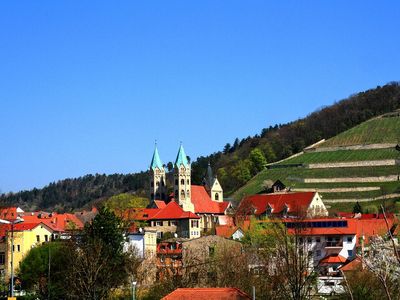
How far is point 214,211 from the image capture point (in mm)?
123938

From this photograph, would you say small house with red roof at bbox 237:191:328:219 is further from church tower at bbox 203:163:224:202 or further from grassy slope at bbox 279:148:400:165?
grassy slope at bbox 279:148:400:165

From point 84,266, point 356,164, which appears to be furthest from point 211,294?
point 356,164

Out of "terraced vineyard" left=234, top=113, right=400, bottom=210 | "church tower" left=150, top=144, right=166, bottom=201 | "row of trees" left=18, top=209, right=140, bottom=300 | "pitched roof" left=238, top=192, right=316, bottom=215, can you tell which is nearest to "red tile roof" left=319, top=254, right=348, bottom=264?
"row of trees" left=18, top=209, right=140, bottom=300

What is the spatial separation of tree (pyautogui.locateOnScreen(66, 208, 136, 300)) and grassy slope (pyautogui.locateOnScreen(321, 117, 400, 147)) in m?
107

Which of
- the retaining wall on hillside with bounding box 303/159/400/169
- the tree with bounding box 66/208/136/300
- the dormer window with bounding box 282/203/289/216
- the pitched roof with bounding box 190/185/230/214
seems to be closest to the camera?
the tree with bounding box 66/208/136/300

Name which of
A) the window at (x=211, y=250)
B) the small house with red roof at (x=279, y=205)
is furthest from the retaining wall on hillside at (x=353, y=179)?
the window at (x=211, y=250)

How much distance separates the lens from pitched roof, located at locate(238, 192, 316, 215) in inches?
4484

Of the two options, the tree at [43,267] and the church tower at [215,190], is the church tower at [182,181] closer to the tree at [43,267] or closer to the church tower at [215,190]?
the church tower at [215,190]

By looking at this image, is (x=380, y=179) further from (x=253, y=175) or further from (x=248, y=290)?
(x=248, y=290)

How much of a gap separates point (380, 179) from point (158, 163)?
37541 millimetres

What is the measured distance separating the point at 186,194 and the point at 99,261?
237 feet

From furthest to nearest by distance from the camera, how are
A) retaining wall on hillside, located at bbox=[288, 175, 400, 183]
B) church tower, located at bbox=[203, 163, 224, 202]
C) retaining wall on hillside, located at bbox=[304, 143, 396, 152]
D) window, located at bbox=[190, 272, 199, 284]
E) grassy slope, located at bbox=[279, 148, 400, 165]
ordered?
retaining wall on hillside, located at bbox=[304, 143, 396, 152] → grassy slope, located at bbox=[279, 148, 400, 165] → church tower, located at bbox=[203, 163, 224, 202] → retaining wall on hillside, located at bbox=[288, 175, 400, 183] → window, located at bbox=[190, 272, 199, 284]

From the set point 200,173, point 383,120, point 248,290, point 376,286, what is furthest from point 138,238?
point 383,120

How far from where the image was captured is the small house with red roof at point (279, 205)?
112 metres
